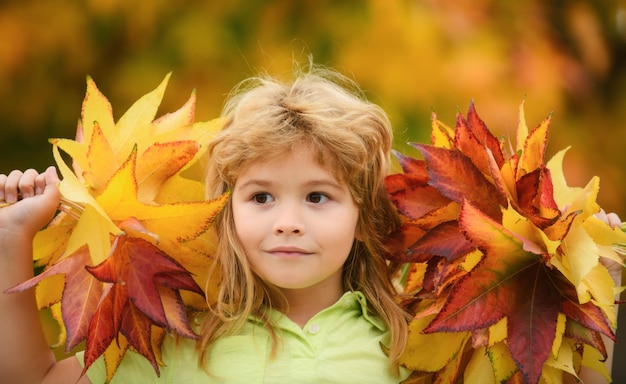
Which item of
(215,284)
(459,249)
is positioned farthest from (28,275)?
(459,249)

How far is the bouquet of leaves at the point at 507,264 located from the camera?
1356 mm

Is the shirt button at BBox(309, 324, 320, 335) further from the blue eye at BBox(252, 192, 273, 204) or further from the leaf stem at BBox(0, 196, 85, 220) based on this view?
the leaf stem at BBox(0, 196, 85, 220)

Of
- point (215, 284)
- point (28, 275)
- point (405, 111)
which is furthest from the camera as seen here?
point (405, 111)

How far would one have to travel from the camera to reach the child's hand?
4.91ft

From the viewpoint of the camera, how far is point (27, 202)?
4.98ft

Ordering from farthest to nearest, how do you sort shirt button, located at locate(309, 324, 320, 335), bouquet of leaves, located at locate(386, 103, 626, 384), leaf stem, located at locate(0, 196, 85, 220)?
shirt button, located at locate(309, 324, 320, 335), leaf stem, located at locate(0, 196, 85, 220), bouquet of leaves, located at locate(386, 103, 626, 384)

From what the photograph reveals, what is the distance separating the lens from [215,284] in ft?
5.54

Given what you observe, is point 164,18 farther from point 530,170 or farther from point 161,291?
point 530,170

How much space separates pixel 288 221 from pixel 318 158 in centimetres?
14

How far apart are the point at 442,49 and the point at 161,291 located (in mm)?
879

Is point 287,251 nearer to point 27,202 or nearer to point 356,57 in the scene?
point 27,202

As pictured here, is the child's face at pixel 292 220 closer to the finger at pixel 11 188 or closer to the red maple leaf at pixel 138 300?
the red maple leaf at pixel 138 300

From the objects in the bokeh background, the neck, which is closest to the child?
the neck

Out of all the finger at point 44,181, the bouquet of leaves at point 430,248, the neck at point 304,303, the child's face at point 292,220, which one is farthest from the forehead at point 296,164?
the finger at point 44,181
